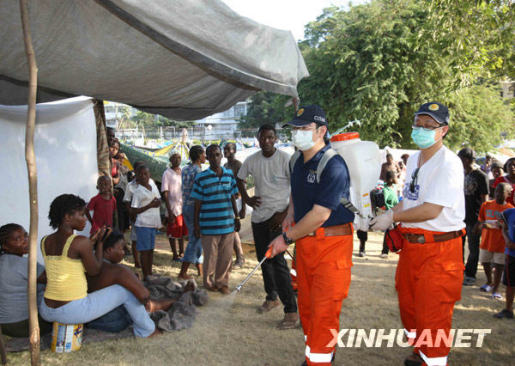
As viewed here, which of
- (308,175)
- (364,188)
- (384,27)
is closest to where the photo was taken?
(308,175)

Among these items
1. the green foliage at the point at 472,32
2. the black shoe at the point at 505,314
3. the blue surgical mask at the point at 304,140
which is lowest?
the black shoe at the point at 505,314

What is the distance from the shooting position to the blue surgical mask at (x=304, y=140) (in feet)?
10.0

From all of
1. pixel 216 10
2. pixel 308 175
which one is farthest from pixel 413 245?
pixel 216 10

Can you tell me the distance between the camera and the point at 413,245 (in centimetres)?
304

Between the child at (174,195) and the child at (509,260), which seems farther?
the child at (174,195)

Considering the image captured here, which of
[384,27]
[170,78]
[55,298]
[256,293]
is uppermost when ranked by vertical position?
[384,27]

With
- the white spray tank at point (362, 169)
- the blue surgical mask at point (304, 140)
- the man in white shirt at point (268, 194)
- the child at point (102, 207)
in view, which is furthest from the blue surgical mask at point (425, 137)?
the child at point (102, 207)

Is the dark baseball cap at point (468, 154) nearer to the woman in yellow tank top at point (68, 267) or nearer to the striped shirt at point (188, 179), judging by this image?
the striped shirt at point (188, 179)

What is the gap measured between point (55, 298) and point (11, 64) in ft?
8.46

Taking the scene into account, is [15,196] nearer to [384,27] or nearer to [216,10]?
[216,10]

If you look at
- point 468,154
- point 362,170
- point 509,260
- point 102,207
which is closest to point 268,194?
point 362,170

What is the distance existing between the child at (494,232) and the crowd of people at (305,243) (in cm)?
1

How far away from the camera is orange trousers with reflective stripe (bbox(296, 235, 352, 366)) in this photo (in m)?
2.84

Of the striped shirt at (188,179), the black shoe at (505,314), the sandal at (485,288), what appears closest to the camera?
the black shoe at (505,314)
